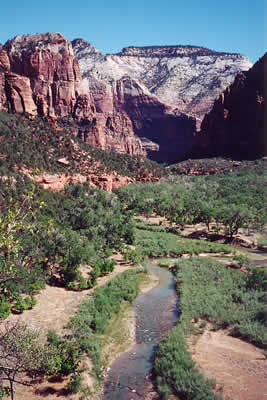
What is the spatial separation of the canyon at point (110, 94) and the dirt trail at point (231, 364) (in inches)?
2385

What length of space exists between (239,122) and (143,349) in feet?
375

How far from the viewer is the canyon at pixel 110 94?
85.2 m

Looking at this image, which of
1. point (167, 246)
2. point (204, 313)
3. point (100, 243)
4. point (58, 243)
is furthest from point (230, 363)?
point (167, 246)

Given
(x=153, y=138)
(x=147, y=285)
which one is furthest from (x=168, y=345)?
(x=153, y=138)

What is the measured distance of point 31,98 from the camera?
66.5m

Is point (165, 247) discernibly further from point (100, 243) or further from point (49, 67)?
point (49, 67)

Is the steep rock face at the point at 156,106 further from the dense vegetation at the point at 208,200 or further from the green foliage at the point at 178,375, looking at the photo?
the green foliage at the point at 178,375

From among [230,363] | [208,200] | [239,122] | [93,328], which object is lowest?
[93,328]

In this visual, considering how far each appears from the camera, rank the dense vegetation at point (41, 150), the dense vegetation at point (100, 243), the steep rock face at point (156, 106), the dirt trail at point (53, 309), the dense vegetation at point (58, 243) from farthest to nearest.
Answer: the steep rock face at point (156, 106) → the dense vegetation at point (41, 150) → the dirt trail at point (53, 309) → the dense vegetation at point (58, 243) → the dense vegetation at point (100, 243)

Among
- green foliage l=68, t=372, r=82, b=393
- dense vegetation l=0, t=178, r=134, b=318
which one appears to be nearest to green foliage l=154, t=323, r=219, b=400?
green foliage l=68, t=372, r=82, b=393

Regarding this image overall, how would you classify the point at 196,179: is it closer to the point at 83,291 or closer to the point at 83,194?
the point at 83,194

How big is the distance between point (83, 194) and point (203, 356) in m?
37.8

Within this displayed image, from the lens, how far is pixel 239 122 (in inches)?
4648

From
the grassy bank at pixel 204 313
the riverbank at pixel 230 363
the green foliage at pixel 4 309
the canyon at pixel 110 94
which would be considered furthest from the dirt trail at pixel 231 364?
the canyon at pixel 110 94
